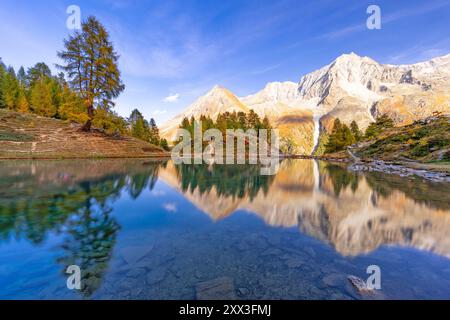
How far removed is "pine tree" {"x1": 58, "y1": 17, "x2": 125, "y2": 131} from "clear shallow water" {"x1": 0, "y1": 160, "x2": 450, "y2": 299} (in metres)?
30.1

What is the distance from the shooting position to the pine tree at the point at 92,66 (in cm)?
3738

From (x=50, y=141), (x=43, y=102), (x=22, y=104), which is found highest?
(x=43, y=102)

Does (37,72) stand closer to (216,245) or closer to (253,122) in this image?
(253,122)

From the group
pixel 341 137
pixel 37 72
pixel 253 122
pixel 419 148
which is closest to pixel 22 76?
pixel 37 72

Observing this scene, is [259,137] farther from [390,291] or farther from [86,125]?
[390,291]

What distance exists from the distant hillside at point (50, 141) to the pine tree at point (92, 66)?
3614mm

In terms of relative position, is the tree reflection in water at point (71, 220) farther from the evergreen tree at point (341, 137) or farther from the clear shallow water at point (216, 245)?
the evergreen tree at point (341, 137)

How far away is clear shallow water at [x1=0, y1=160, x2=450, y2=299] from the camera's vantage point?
4867 millimetres

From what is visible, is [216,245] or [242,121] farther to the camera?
[242,121]

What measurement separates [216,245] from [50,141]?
39.8 metres

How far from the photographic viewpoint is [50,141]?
1362 inches

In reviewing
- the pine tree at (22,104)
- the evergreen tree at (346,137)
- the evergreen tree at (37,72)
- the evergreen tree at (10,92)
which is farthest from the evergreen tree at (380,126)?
the evergreen tree at (37,72)

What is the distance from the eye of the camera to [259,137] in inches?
3297
